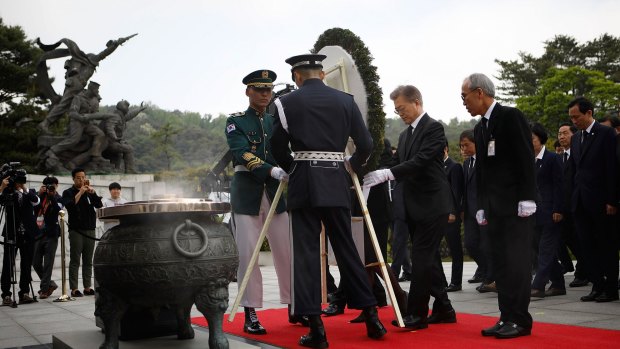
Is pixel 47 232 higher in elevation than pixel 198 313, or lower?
higher

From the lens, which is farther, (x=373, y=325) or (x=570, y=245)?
(x=570, y=245)

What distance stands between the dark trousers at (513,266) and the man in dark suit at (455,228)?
132 inches

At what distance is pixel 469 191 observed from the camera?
26.1 feet

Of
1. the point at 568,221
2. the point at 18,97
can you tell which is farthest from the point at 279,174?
the point at 18,97

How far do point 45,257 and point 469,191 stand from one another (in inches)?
252

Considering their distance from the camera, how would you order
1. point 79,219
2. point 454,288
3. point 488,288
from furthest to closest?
1. point 79,219
2. point 454,288
3. point 488,288

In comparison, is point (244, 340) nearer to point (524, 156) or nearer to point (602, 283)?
point (524, 156)

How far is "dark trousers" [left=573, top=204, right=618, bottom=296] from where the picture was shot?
6070mm

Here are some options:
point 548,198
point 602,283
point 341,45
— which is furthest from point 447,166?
point 341,45

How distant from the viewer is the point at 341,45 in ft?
18.6

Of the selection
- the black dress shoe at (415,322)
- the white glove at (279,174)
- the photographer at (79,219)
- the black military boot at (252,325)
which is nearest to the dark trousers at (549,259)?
the black dress shoe at (415,322)

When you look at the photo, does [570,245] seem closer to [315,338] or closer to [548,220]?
[548,220]

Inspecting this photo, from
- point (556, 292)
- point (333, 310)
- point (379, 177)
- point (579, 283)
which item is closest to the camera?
point (379, 177)

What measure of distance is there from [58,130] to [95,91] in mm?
9245
